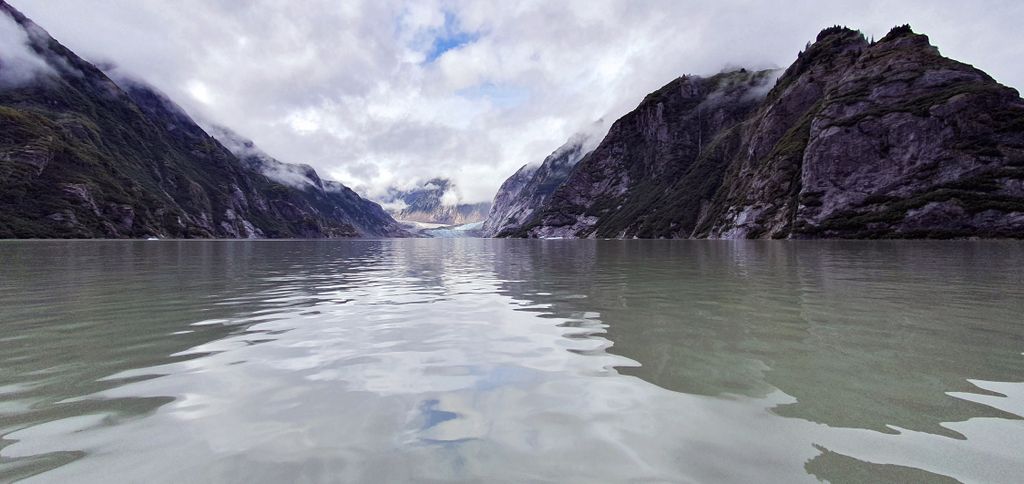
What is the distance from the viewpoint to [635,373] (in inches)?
383

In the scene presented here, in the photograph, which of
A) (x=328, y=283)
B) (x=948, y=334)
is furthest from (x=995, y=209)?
(x=328, y=283)

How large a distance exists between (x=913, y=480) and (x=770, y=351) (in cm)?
640

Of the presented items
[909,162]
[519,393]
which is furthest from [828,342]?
[909,162]

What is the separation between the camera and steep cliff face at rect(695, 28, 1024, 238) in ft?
461

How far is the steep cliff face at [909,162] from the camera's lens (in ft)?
461

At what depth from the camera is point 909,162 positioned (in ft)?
541

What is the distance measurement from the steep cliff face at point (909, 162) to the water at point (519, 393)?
168795mm

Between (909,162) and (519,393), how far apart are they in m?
215

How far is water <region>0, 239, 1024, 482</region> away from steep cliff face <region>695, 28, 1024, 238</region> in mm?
168795

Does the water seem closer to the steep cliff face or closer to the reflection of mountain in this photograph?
the reflection of mountain

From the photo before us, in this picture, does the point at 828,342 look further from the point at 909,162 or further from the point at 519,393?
the point at 909,162

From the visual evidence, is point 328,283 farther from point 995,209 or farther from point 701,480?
point 995,209

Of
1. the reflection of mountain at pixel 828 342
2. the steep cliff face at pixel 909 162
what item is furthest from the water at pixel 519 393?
the steep cliff face at pixel 909 162

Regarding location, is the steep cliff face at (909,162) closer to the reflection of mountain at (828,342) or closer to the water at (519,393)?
the reflection of mountain at (828,342)
